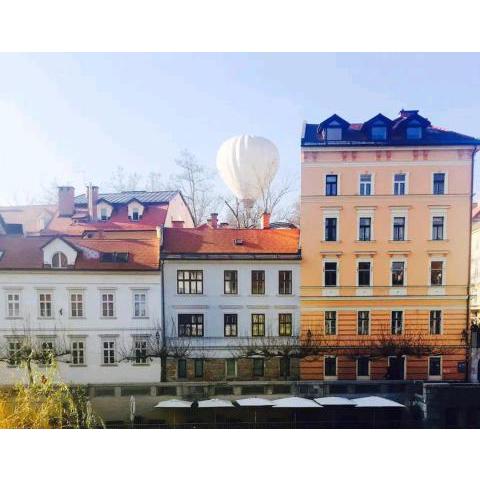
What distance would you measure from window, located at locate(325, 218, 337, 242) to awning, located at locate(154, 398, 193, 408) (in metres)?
2.23

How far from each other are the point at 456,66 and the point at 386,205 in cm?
144

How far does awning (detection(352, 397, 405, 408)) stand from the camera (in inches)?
133

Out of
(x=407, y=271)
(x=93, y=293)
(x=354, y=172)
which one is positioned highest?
(x=354, y=172)

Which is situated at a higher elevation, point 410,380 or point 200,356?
point 200,356

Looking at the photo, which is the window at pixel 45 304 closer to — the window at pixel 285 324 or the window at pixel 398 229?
the window at pixel 285 324

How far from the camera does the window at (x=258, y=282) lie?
342 cm

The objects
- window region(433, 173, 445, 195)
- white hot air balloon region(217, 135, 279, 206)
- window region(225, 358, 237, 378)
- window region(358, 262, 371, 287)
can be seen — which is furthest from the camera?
window region(225, 358, 237, 378)

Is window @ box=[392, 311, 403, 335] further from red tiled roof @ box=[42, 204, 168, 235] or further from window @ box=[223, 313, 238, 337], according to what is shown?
red tiled roof @ box=[42, 204, 168, 235]

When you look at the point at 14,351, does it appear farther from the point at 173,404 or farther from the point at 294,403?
the point at 294,403

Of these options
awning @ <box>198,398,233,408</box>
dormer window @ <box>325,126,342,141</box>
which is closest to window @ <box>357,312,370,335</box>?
awning @ <box>198,398,233,408</box>
